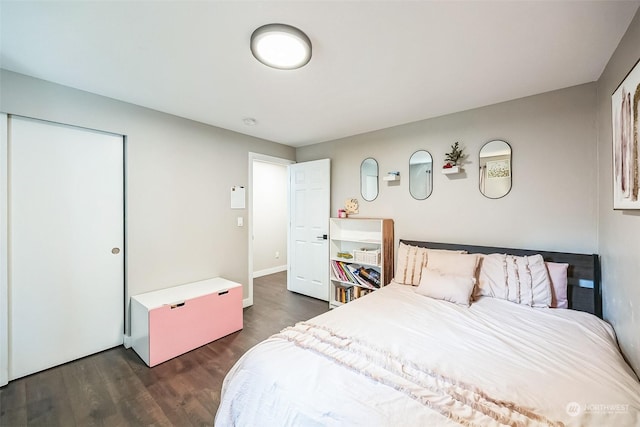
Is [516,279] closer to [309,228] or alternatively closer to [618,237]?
[618,237]

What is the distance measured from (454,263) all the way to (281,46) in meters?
2.20

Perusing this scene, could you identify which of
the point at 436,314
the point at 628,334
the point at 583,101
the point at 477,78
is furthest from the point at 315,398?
the point at 583,101

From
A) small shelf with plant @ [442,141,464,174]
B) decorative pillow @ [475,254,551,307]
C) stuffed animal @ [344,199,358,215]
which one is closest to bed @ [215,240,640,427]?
decorative pillow @ [475,254,551,307]

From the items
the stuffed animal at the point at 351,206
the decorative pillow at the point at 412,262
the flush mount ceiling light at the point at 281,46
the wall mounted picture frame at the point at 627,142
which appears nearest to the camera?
the wall mounted picture frame at the point at 627,142

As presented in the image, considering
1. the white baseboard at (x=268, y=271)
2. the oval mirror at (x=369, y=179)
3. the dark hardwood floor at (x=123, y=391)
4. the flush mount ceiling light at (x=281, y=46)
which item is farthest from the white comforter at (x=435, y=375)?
the white baseboard at (x=268, y=271)

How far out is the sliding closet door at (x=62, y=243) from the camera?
77.1 inches

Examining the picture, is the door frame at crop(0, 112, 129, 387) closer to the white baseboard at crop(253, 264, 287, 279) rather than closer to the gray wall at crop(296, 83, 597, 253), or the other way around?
the white baseboard at crop(253, 264, 287, 279)

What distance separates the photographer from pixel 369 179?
336cm

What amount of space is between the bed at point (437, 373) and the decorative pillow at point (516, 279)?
0.42 feet

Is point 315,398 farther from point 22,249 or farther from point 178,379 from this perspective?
point 22,249

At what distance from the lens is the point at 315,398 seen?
3.35 feet

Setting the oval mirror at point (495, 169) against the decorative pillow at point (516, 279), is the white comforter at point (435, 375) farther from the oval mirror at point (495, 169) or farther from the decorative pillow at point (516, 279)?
the oval mirror at point (495, 169)

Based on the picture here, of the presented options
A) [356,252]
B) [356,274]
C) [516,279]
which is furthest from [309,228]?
[516,279]

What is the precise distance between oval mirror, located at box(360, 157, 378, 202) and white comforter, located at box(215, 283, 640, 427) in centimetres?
185
